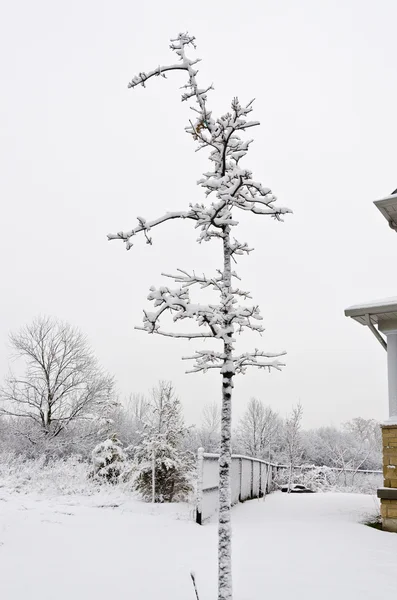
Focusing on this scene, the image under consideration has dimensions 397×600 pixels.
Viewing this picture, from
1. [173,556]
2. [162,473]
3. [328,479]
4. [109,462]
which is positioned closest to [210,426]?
[328,479]

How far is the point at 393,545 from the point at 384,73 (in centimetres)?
1979

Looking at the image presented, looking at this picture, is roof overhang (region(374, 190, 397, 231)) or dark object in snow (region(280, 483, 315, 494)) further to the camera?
dark object in snow (region(280, 483, 315, 494))

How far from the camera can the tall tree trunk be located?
13.7 feet

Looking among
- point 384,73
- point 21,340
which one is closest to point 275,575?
point 384,73

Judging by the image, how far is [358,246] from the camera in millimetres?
18734

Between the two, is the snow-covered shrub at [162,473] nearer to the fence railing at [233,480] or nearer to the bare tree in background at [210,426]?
the fence railing at [233,480]

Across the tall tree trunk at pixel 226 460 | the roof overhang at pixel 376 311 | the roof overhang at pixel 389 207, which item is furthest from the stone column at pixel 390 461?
the tall tree trunk at pixel 226 460

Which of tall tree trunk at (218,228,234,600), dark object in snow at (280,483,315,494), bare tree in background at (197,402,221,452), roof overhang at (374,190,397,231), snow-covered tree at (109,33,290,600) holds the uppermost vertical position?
roof overhang at (374,190,397,231)

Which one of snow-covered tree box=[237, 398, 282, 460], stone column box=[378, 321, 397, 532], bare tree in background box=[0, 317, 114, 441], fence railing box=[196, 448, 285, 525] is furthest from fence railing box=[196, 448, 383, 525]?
snow-covered tree box=[237, 398, 282, 460]

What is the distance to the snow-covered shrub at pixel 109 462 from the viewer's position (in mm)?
17109

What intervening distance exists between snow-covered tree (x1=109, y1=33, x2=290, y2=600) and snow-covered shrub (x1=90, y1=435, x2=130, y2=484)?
13.5m

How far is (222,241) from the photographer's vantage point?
16.7ft

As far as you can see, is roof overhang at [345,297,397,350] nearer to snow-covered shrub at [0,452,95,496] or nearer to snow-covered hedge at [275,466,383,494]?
snow-covered shrub at [0,452,95,496]

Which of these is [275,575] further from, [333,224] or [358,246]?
[358,246]
